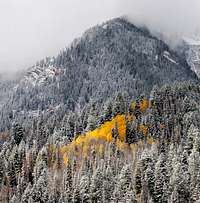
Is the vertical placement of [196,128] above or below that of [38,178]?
above

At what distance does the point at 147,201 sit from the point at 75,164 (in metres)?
42.7

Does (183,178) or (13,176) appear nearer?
(183,178)

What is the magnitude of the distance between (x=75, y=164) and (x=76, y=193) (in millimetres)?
24985

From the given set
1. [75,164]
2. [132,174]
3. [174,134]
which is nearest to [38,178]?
[75,164]

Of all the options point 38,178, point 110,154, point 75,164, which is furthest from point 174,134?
point 38,178

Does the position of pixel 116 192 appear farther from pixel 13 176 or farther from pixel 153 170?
pixel 13 176

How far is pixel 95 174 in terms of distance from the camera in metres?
173

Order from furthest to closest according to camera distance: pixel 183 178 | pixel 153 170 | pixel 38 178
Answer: pixel 38 178
pixel 153 170
pixel 183 178

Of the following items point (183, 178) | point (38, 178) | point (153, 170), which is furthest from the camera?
point (38, 178)

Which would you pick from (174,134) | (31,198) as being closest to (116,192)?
(31,198)

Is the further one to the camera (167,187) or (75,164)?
(75,164)

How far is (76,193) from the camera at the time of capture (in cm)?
17062

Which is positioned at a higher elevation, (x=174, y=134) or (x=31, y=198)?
(x=174, y=134)

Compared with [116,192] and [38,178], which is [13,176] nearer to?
[38,178]
